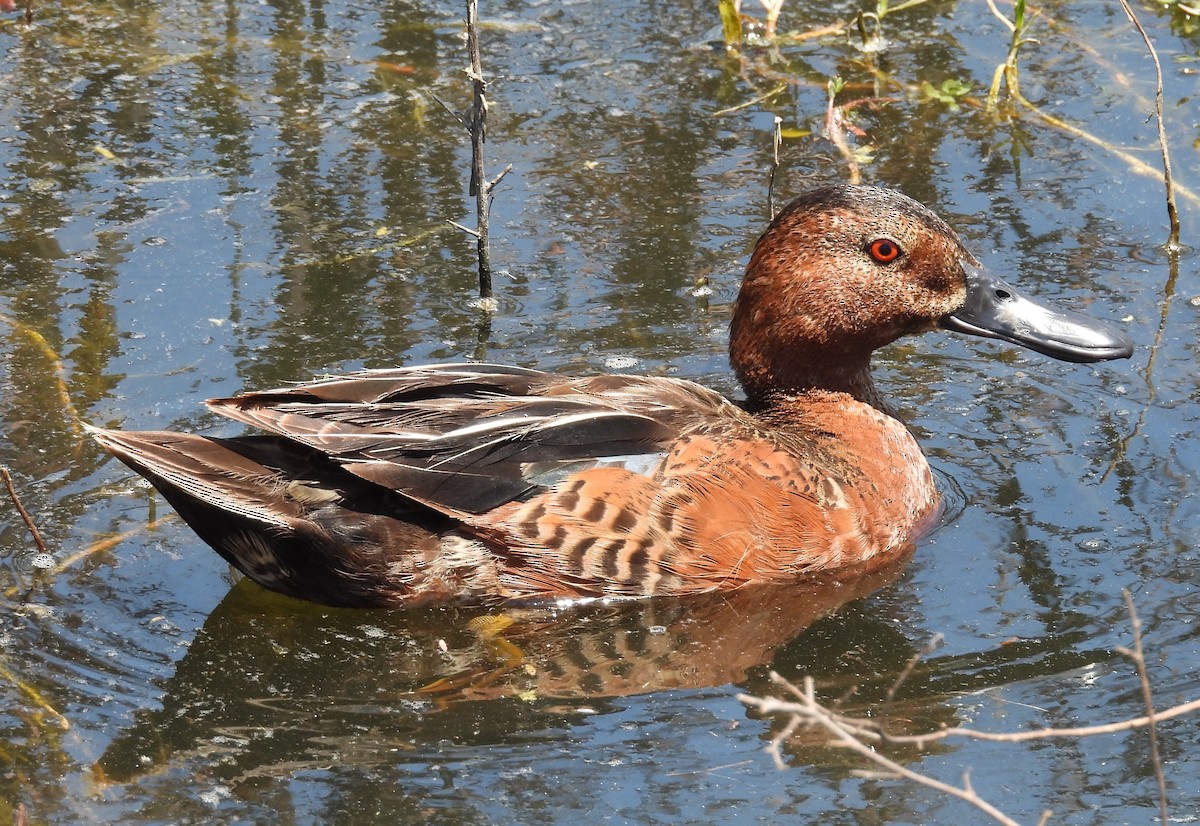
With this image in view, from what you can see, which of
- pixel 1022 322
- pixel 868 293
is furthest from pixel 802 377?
pixel 1022 322

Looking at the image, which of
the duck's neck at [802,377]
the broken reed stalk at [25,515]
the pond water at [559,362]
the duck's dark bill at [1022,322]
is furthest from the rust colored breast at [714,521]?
the broken reed stalk at [25,515]

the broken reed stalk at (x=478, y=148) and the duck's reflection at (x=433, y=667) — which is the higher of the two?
the broken reed stalk at (x=478, y=148)

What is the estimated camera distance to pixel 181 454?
208 inches

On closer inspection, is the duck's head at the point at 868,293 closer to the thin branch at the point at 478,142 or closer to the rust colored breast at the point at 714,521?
the rust colored breast at the point at 714,521

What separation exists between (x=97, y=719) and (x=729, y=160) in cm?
467

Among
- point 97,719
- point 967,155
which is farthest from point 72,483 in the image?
point 967,155

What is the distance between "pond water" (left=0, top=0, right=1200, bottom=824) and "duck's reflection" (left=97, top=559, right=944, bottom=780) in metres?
0.02

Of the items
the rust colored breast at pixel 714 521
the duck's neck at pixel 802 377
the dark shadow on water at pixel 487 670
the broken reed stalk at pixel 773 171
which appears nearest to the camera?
the dark shadow on water at pixel 487 670

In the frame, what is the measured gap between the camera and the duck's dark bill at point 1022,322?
600 centimetres

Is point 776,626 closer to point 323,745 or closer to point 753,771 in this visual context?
point 753,771

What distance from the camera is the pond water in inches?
179

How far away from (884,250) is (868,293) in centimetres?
17

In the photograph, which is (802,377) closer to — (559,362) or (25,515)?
(559,362)

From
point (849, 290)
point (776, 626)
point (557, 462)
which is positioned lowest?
point (776, 626)
